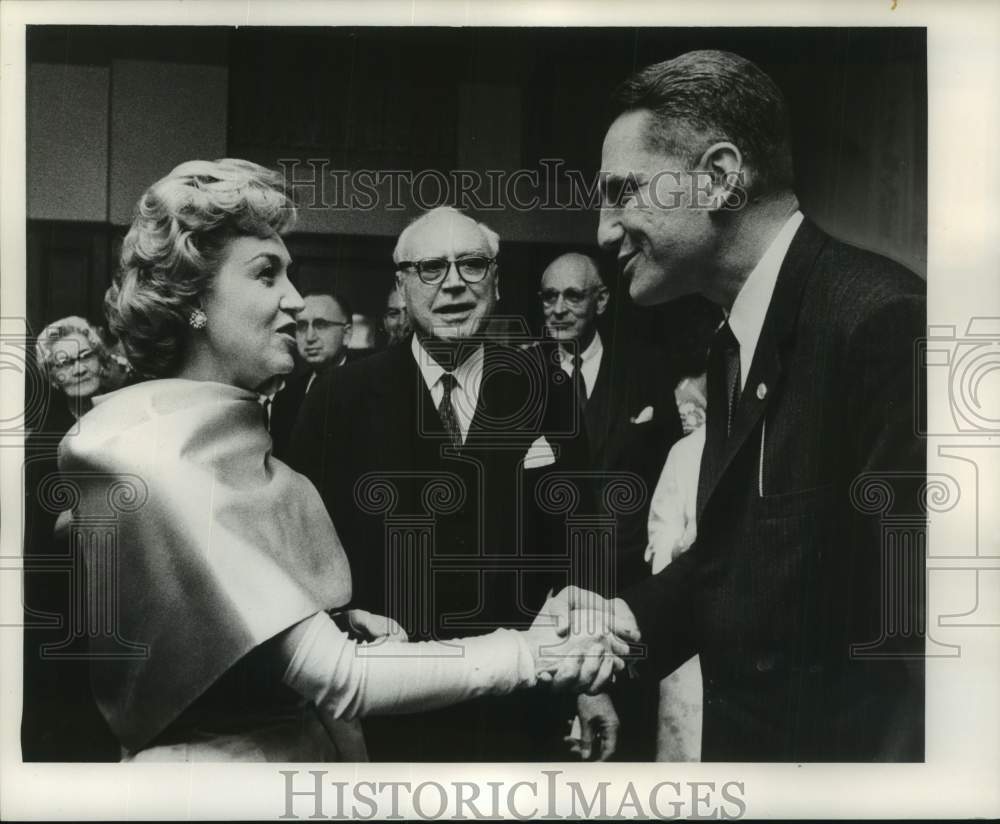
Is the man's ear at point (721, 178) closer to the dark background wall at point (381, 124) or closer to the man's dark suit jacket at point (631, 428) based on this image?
the dark background wall at point (381, 124)

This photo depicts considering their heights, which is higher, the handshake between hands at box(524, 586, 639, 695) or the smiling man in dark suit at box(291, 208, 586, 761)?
the smiling man in dark suit at box(291, 208, 586, 761)

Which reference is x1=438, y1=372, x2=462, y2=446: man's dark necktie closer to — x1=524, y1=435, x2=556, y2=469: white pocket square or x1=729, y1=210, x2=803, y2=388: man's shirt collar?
x1=524, y1=435, x2=556, y2=469: white pocket square

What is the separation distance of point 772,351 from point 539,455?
77 cm

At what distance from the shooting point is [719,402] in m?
2.98

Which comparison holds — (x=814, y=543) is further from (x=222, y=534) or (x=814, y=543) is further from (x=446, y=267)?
(x=222, y=534)

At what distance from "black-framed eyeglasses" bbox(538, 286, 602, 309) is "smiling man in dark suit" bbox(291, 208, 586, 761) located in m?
0.15

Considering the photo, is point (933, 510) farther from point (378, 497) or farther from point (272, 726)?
point (272, 726)

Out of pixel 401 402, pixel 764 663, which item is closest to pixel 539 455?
pixel 401 402

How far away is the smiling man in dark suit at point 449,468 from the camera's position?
2979 millimetres

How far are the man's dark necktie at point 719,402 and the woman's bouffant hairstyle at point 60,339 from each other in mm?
1848

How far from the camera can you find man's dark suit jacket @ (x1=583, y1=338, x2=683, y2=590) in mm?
2986

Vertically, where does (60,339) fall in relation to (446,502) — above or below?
above

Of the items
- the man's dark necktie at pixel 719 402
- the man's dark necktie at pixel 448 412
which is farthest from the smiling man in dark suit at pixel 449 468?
the man's dark necktie at pixel 719 402

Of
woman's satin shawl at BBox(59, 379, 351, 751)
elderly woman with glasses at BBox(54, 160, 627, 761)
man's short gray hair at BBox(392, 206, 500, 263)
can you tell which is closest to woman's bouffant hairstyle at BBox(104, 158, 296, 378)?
elderly woman with glasses at BBox(54, 160, 627, 761)
